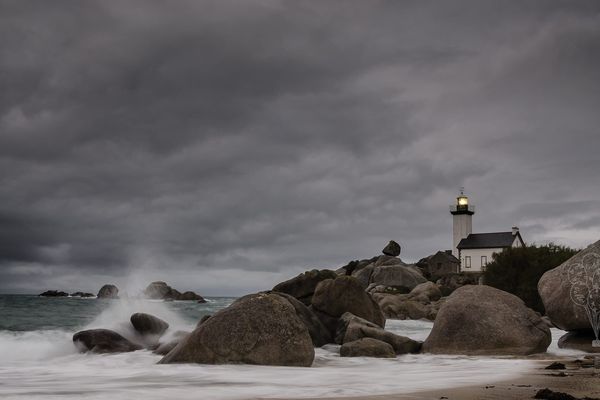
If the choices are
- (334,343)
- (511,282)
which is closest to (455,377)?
(334,343)

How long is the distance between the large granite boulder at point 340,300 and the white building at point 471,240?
5602cm

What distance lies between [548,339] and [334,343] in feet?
16.4

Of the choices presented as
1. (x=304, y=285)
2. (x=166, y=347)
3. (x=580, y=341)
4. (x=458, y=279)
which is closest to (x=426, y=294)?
(x=458, y=279)

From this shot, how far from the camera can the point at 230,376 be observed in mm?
9156

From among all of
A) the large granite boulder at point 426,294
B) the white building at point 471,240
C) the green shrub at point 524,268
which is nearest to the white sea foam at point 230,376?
the green shrub at point 524,268

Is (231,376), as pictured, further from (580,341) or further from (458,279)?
(458,279)

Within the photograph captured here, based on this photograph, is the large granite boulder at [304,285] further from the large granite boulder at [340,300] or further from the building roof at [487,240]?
the building roof at [487,240]

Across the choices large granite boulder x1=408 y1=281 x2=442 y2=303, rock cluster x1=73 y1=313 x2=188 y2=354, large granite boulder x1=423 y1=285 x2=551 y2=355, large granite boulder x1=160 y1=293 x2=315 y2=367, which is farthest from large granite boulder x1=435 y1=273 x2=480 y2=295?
large granite boulder x1=160 y1=293 x2=315 y2=367

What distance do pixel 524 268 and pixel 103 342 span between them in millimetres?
26744

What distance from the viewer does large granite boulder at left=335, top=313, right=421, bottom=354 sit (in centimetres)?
1375

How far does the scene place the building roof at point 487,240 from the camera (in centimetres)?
7281

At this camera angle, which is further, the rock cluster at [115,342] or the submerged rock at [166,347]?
the rock cluster at [115,342]

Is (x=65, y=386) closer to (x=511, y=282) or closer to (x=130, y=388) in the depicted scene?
(x=130, y=388)

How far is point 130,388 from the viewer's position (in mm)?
8047
